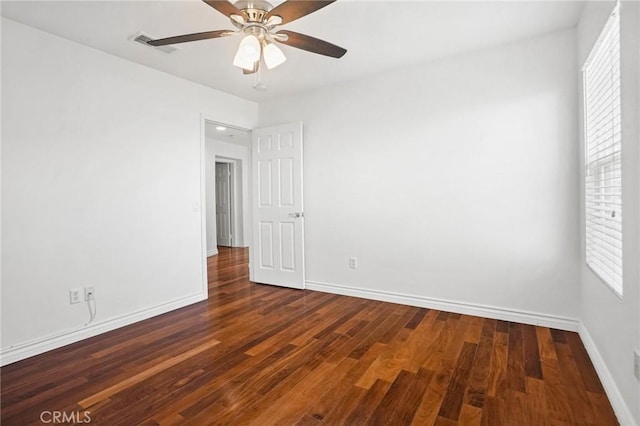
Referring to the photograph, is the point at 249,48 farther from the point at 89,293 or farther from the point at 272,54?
the point at 89,293

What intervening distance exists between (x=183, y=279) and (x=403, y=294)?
2.41 meters

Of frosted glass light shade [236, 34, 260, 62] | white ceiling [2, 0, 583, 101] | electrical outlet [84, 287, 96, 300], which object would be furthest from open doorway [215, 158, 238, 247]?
frosted glass light shade [236, 34, 260, 62]

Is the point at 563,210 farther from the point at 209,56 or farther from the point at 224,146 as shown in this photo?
the point at 224,146

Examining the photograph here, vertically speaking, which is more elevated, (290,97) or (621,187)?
(290,97)

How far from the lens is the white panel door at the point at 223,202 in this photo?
8008 mm

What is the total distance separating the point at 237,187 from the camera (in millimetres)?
7863

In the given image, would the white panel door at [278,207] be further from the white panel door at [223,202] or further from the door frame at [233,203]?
the white panel door at [223,202]

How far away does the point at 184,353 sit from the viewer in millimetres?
2398

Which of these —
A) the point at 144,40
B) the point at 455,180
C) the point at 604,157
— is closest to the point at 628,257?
the point at 604,157

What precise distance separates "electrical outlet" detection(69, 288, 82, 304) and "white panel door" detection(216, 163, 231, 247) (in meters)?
5.34

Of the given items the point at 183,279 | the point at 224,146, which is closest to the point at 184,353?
the point at 183,279

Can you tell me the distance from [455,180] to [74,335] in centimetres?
364

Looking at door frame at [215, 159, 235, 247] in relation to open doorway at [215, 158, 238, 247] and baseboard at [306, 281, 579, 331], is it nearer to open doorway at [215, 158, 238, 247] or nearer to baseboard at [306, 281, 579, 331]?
open doorway at [215, 158, 238, 247]

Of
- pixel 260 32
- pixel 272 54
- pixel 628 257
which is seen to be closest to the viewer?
pixel 628 257
